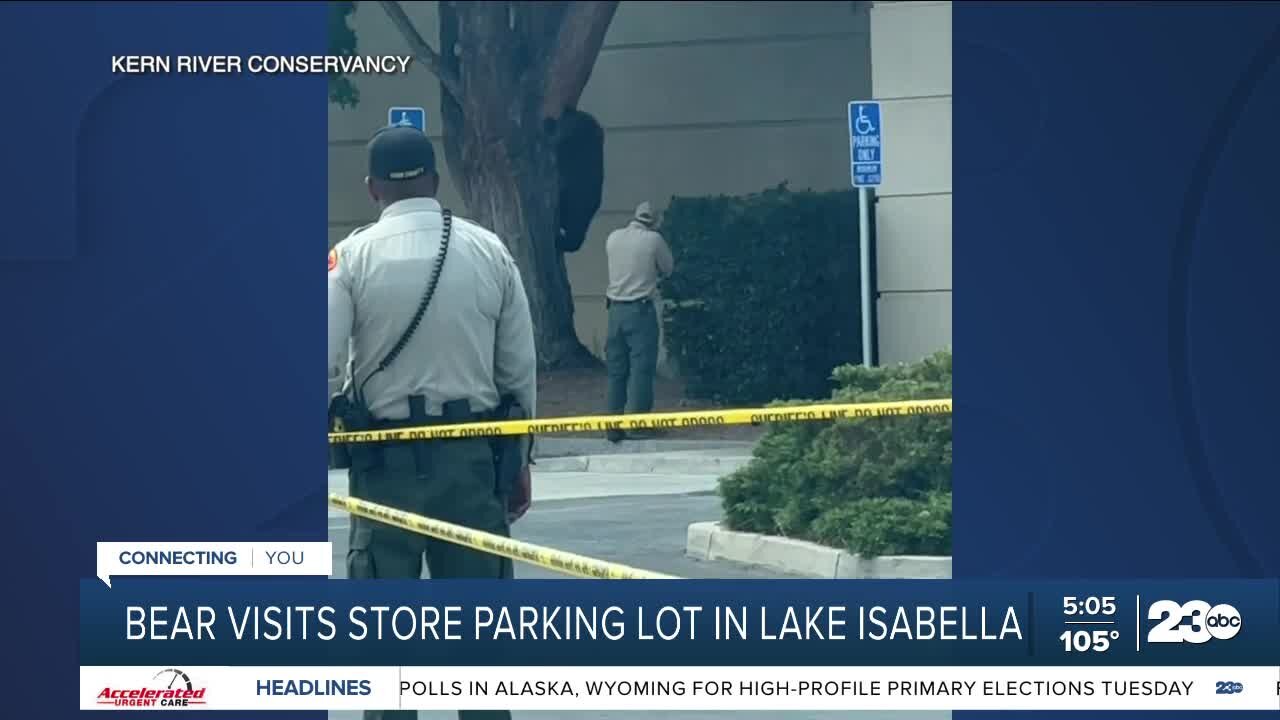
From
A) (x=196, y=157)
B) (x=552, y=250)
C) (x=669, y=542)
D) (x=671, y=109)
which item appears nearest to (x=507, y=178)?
(x=552, y=250)

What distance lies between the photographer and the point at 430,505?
646 centimetres

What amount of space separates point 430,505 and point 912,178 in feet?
52.1

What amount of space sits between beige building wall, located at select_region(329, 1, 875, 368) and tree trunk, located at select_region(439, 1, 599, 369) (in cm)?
138

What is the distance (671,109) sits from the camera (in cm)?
2514

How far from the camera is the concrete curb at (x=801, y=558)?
1059 centimetres

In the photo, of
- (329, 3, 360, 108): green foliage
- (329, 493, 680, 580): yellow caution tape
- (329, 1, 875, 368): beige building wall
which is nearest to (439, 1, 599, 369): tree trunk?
(329, 3, 360, 108): green foliage

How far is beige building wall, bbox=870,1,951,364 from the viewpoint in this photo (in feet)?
71.4

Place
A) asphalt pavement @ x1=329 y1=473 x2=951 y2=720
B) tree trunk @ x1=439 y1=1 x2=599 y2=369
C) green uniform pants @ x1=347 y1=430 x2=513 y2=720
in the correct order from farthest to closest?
tree trunk @ x1=439 y1=1 x2=599 y2=369 → asphalt pavement @ x1=329 y1=473 x2=951 y2=720 → green uniform pants @ x1=347 y1=430 x2=513 y2=720

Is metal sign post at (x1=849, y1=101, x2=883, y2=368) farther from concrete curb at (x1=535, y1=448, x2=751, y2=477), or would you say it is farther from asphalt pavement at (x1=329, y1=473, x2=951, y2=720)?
asphalt pavement at (x1=329, y1=473, x2=951, y2=720)

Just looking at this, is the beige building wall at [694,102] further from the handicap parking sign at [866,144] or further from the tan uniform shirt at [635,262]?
the handicap parking sign at [866,144]
